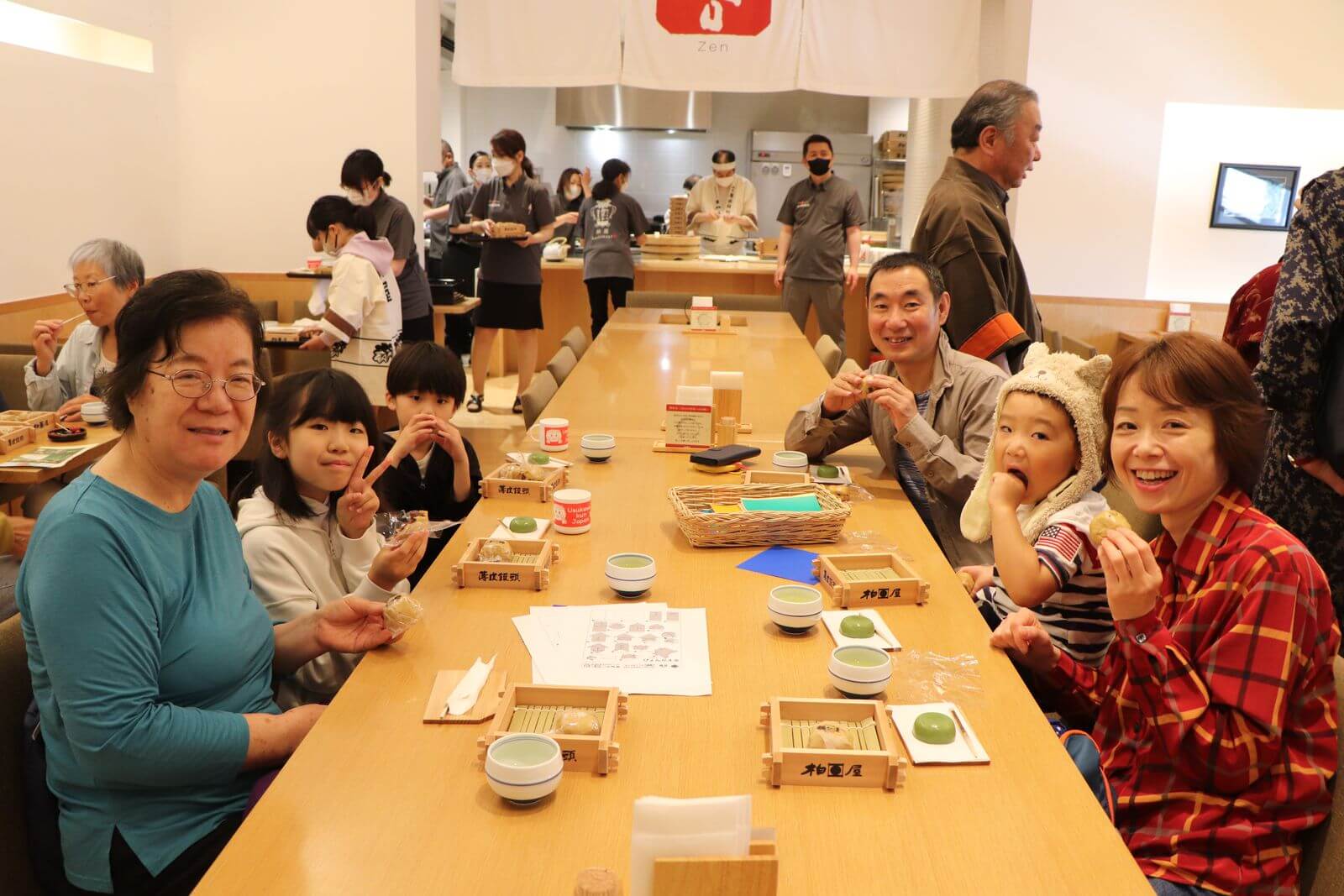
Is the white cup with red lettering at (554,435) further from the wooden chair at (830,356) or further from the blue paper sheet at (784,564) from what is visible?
the wooden chair at (830,356)

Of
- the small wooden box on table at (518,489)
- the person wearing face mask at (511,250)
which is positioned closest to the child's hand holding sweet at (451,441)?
the small wooden box on table at (518,489)

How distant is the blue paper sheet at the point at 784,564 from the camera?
202 centimetres

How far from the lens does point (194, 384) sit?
1.48 meters

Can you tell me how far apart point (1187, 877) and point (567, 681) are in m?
0.89

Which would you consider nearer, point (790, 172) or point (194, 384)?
point (194, 384)

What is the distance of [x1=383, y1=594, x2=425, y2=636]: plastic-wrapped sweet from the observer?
5.48ft

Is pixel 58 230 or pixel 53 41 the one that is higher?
pixel 53 41

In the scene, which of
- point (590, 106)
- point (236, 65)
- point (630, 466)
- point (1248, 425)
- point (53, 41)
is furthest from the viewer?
point (590, 106)

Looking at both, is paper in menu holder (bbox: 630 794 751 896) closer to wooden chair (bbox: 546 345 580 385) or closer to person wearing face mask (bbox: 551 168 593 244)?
wooden chair (bbox: 546 345 580 385)

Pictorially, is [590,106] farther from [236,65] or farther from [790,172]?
[236,65]

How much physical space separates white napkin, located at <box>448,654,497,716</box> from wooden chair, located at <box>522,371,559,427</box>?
172cm

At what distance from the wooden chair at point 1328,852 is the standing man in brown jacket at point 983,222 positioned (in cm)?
180

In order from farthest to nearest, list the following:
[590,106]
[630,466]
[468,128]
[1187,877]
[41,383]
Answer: [468,128], [590,106], [41,383], [630,466], [1187,877]

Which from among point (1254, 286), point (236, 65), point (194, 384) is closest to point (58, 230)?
point (236, 65)
